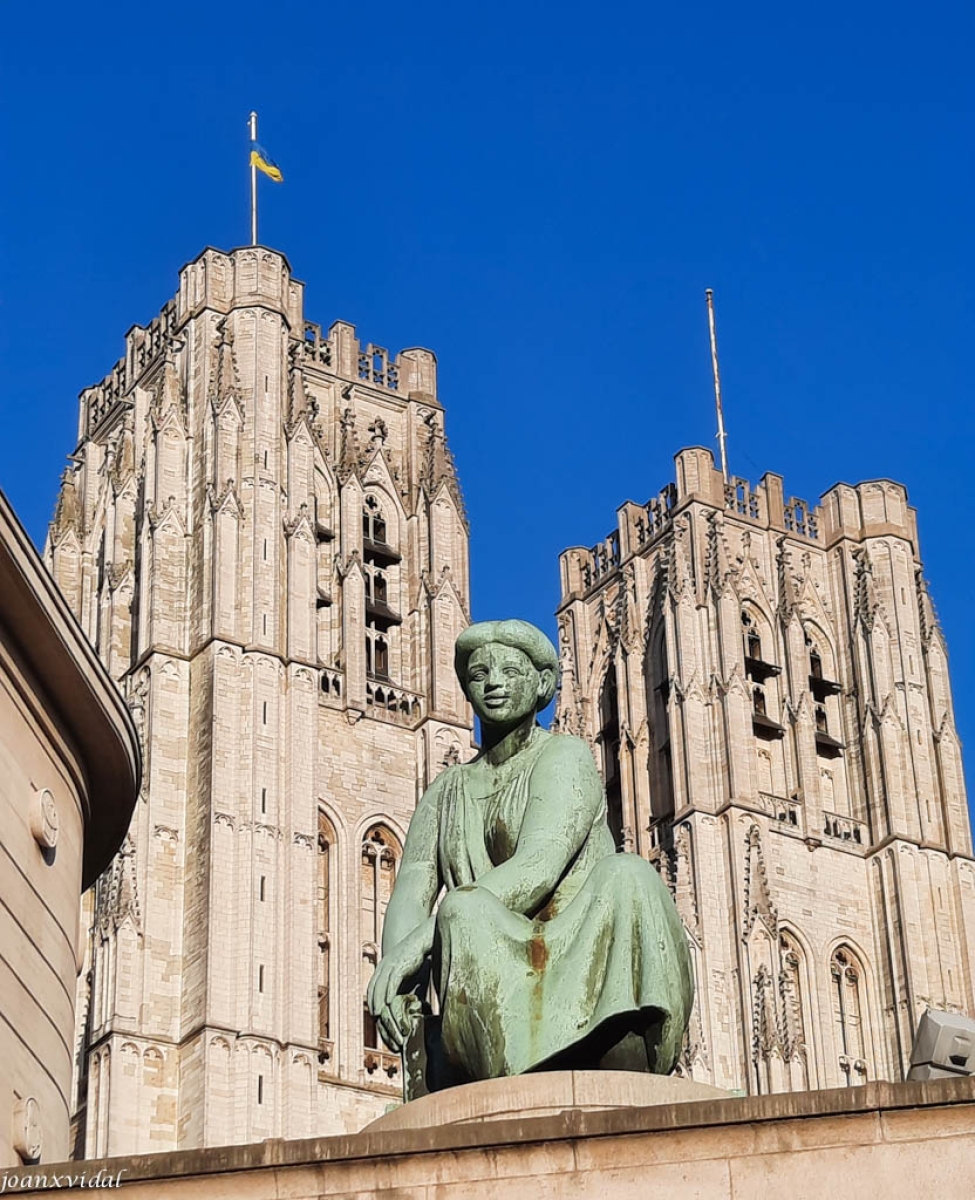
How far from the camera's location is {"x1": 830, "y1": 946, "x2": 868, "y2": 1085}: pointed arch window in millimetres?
52375

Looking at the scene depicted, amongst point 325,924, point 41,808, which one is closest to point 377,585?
point 325,924

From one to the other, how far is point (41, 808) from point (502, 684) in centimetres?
596

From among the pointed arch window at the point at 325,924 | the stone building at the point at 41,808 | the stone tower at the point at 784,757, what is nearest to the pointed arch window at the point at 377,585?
the pointed arch window at the point at 325,924

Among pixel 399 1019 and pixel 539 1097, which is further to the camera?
pixel 399 1019

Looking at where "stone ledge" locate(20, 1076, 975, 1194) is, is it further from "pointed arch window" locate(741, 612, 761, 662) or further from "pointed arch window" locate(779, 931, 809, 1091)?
"pointed arch window" locate(741, 612, 761, 662)

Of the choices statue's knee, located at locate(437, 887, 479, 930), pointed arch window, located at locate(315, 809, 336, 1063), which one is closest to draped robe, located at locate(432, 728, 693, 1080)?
statue's knee, located at locate(437, 887, 479, 930)

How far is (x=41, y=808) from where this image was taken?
1630 cm

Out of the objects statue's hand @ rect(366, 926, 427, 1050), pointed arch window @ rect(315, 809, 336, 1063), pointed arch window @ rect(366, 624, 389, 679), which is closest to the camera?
statue's hand @ rect(366, 926, 427, 1050)

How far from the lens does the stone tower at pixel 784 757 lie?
50938 millimetres

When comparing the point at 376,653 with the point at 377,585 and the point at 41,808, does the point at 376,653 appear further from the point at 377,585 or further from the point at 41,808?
the point at 41,808

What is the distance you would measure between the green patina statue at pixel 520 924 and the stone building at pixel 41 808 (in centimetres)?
467

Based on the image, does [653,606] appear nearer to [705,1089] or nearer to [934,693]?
[934,693]

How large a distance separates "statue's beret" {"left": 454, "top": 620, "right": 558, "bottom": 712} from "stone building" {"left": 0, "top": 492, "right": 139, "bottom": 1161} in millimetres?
4392

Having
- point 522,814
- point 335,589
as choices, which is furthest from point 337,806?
point 522,814
